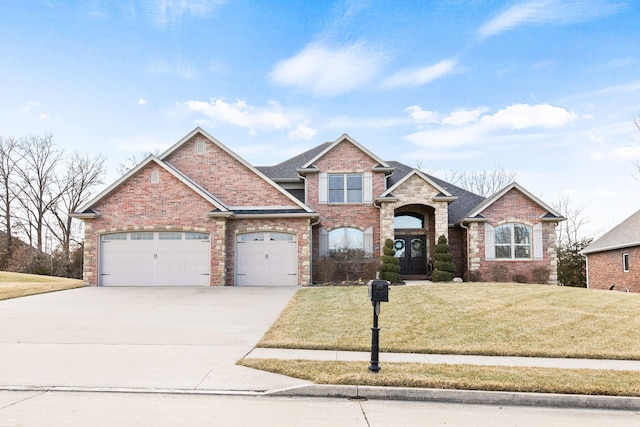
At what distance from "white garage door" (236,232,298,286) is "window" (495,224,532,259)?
9785 millimetres

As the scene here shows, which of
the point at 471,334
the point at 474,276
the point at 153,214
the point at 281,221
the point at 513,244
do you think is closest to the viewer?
the point at 471,334

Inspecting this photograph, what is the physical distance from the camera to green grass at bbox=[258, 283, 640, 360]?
27.8 feet

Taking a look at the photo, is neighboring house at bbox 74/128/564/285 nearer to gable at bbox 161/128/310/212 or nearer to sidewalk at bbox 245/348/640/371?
gable at bbox 161/128/310/212

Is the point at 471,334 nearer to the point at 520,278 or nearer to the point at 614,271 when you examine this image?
the point at 520,278

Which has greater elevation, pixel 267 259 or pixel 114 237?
pixel 114 237

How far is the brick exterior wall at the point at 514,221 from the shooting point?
70.8 feet

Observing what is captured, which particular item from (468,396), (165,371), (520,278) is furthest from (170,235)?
(520,278)

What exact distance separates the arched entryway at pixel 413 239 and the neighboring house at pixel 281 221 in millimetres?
51

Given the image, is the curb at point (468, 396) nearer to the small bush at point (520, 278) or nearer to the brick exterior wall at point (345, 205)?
the brick exterior wall at point (345, 205)

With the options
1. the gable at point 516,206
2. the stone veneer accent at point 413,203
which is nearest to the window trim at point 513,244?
the gable at point 516,206

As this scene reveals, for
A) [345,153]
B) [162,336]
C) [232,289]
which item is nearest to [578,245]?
[345,153]

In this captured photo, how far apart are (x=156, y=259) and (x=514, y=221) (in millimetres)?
16292

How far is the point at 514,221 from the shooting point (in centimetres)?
2186

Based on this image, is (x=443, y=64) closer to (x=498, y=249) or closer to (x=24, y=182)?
(x=498, y=249)
